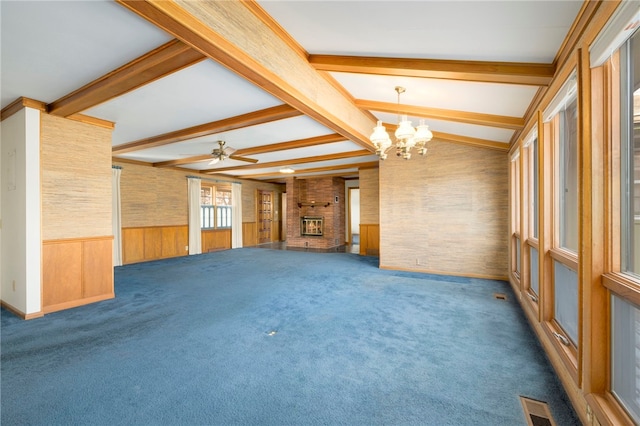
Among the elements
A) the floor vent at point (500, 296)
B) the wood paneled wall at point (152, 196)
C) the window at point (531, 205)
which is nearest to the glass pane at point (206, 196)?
the wood paneled wall at point (152, 196)

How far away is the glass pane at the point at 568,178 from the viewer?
7.94 ft

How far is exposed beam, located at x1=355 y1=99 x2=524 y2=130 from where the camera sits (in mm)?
3518

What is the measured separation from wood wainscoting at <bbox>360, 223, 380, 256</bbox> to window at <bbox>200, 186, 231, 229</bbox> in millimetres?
4866

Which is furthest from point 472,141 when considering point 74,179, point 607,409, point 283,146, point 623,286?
point 74,179

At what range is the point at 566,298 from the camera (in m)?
2.34

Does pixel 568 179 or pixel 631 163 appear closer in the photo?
pixel 631 163

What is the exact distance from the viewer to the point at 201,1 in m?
1.77

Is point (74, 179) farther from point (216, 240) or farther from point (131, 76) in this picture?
point (216, 240)

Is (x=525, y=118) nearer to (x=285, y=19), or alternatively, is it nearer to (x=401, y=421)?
(x=285, y=19)

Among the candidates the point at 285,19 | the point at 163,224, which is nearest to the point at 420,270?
the point at 285,19

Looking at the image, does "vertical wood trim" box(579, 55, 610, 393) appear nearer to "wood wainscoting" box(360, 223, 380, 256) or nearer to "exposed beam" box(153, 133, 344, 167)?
"exposed beam" box(153, 133, 344, 167)

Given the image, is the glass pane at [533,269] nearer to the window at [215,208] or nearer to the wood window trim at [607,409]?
the wood window trim at [607,409]

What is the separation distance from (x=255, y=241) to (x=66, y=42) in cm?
937

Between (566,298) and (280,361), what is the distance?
2.46m
